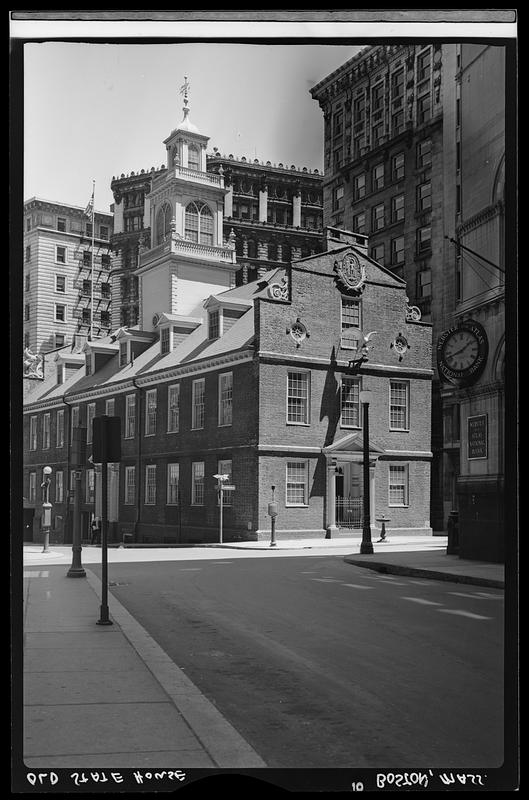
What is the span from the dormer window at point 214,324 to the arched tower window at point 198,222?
1.88 ft

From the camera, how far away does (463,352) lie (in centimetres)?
664

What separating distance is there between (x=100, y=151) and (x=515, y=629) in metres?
4.64

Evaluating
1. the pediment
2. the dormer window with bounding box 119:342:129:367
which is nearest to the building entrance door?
the pediment

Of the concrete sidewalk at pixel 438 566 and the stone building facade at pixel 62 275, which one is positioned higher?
the stone building facade at pixel 62 275

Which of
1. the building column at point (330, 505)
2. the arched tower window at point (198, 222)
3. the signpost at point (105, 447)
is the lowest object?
the building column at point (330, 505)

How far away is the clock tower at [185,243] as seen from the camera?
277 inches

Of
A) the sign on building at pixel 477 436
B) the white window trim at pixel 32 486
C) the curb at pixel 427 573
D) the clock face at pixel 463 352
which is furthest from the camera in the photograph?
the clock face at pixel 463 352

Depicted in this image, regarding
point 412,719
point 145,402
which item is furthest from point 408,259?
point 412,719

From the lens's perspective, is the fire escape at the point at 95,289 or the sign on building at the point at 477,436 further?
the fire escape at the point at 95,289

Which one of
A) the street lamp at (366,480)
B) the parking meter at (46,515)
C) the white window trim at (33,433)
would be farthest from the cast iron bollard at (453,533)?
the white window trim at (33,433)

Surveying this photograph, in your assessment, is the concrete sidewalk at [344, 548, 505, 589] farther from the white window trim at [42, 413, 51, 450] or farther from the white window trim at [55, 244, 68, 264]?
the white window trim at [55, 244, 68, 264]

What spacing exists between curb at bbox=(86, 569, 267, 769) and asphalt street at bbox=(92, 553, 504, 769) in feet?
0.31

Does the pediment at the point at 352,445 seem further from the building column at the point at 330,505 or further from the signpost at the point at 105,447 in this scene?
the signpost at the point at 105,447

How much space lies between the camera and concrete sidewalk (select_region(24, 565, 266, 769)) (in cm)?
531
